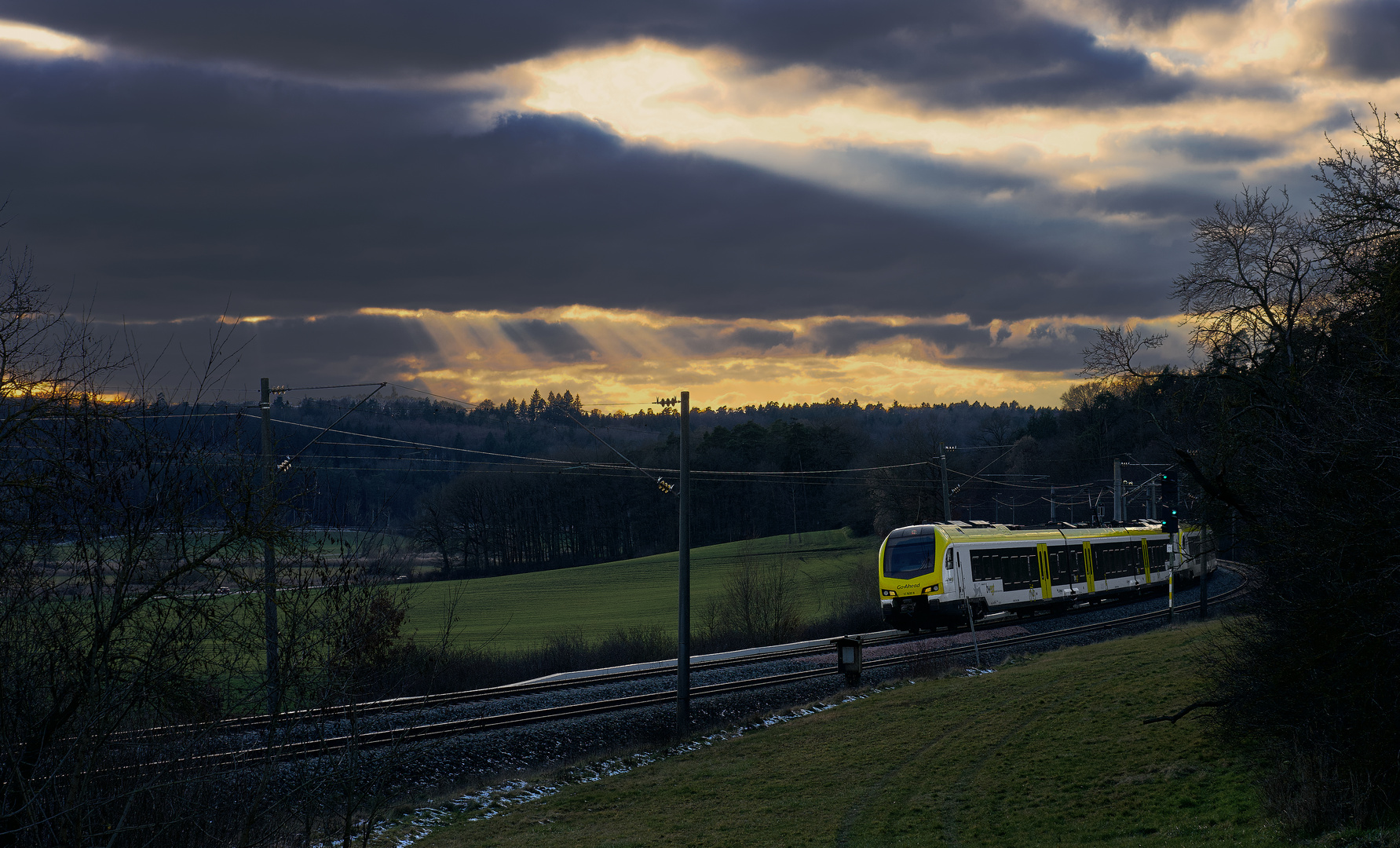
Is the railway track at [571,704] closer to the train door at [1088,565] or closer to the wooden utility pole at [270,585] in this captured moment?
the wooden utility pole at [270,585]

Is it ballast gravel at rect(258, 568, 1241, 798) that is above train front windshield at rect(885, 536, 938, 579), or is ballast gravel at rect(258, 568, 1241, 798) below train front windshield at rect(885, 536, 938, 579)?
below

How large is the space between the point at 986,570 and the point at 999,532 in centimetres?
181

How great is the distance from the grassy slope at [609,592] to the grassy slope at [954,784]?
26.6m

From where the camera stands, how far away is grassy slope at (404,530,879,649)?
185 ft

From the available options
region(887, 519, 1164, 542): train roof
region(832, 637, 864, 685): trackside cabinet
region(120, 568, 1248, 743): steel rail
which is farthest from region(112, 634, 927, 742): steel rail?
region(832, 637, 864, 685): trackside cabinet

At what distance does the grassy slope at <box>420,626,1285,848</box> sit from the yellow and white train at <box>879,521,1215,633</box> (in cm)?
1192

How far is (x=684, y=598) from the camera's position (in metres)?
25.1

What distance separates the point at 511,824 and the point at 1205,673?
12392mm

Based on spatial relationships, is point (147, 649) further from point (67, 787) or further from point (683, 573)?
point (683, 573)

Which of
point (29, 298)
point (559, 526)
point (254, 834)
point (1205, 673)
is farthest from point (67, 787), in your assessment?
point (559, 526)

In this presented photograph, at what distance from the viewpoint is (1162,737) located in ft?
55.4

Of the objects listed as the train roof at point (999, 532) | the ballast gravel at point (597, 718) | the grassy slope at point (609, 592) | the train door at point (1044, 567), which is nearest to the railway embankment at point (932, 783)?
the ballast gravel at point (597, 718)

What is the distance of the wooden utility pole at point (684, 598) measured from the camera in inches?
925

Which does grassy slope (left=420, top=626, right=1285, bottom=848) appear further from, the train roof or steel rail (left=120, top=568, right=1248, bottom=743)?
the train roof
